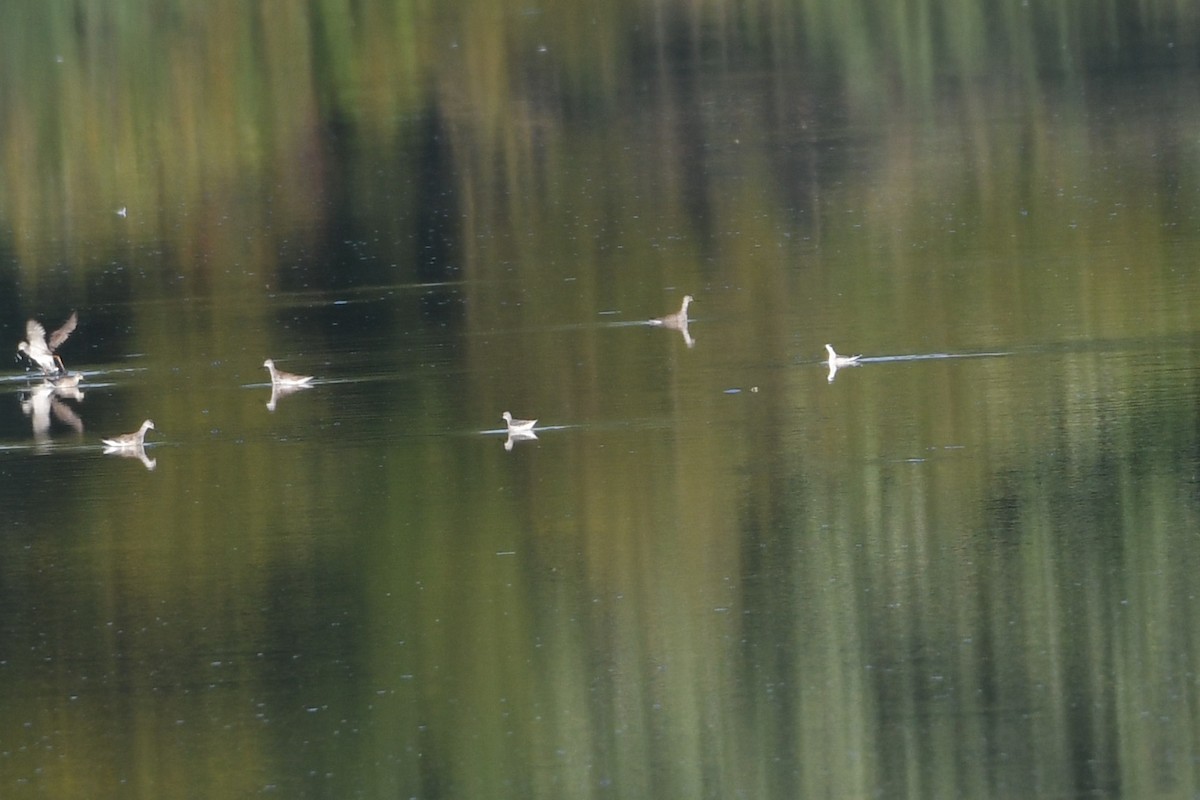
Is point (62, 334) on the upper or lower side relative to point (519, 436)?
upper

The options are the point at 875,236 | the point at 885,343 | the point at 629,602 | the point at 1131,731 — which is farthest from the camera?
the point at 875,236

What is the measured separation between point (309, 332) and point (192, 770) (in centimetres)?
1362

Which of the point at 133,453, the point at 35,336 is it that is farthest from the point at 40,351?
the point at 133,453

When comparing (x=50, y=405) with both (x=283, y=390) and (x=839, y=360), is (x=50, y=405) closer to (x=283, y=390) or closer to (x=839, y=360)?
(x=283, y=390)

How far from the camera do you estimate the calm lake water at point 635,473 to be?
12.8 meters

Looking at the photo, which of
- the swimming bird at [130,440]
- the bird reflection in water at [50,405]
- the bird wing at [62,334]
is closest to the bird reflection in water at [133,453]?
the swimming bird at [130,440]

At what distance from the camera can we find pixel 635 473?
57.1 ft

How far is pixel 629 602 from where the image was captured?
14.7 m

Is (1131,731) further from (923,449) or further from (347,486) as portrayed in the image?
(347,486)

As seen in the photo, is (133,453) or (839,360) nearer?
(133,453)

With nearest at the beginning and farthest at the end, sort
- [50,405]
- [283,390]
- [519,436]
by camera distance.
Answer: [519,436]
[283,390]
[50,405]

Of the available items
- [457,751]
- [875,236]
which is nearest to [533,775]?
[457,751]

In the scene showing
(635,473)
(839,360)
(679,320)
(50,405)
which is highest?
(679,320)

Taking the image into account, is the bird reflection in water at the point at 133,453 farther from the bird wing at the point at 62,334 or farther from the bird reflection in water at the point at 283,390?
the bird wing at the point at 62,334
